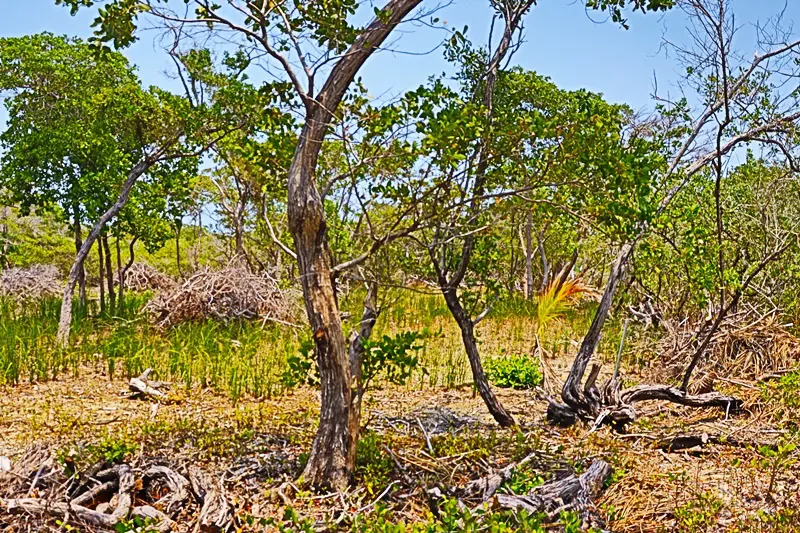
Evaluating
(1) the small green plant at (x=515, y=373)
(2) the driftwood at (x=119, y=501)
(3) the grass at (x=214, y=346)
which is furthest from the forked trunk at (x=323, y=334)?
(1) the small green plant at (x=515, y=373)

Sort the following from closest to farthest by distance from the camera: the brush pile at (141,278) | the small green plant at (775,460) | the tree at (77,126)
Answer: the small green plant at (775,460) → the tree at (77,126) → the brush pile at (141,278)

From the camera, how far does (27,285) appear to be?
1190cm

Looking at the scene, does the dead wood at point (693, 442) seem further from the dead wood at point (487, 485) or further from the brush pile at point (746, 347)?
the brush pile at point (746, 347)

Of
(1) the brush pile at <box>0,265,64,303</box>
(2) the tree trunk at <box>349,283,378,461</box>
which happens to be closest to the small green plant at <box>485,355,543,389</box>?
(2) the tree trunk at <box>349,283,378,461</box>

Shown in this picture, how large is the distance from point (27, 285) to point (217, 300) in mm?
4452

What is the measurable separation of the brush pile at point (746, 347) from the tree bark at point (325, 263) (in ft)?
12.8

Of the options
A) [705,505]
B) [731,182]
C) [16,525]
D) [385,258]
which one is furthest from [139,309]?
[705,505]

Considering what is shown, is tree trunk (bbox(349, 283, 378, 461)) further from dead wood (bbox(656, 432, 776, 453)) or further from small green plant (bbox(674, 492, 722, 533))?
dead wood (bbox(656, 432, 776, 453))

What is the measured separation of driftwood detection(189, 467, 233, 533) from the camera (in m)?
3.20

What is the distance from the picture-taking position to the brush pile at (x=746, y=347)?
20.1 ft

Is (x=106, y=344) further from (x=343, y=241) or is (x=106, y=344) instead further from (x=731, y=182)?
(x=731, y=182)

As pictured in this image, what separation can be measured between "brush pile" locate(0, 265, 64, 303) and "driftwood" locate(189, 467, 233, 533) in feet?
30.9

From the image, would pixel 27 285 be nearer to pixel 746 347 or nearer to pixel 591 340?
pixel 591 340

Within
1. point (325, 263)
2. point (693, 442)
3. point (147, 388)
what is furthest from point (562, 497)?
point (147, 388)
